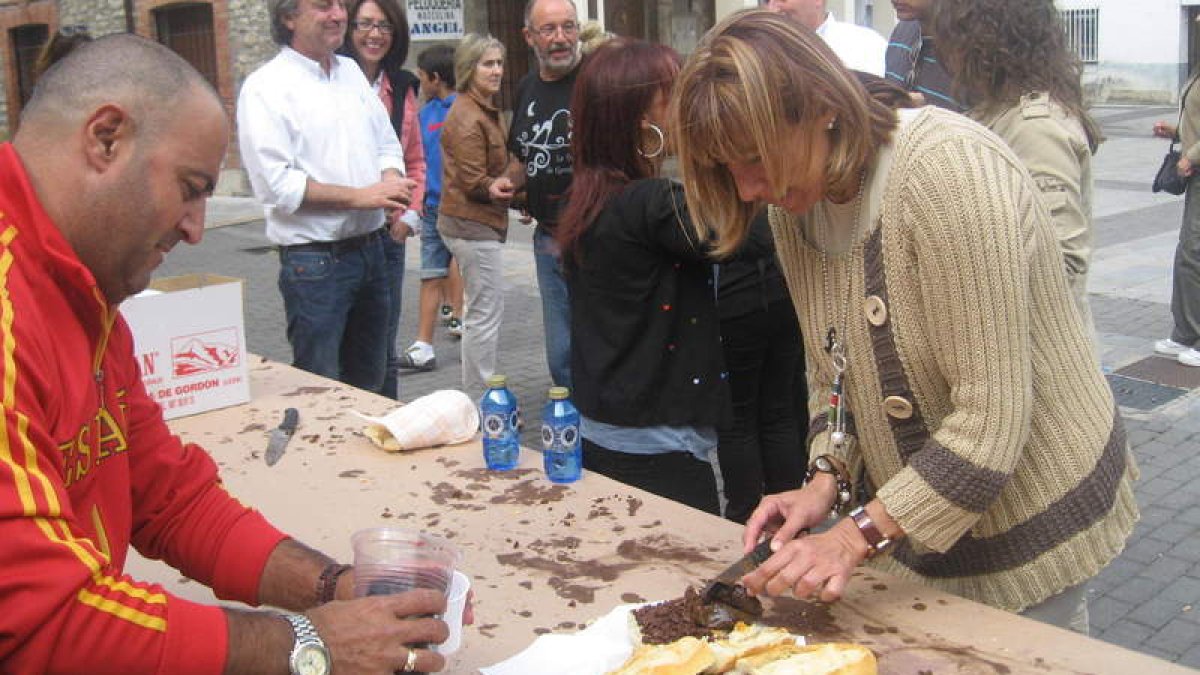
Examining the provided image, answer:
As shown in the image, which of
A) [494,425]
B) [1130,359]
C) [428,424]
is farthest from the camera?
[1130,359]

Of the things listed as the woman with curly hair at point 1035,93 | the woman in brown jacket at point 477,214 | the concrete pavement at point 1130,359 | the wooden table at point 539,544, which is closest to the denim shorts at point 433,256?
the concrete pavement at point 1130,359

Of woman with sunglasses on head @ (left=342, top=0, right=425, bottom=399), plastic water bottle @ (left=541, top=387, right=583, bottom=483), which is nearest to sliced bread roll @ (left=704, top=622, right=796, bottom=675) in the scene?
plastic water bottle @ (left=541, top=387, right=583, bottom=483)

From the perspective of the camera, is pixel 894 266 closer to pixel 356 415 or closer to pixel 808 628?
pixel 808 628

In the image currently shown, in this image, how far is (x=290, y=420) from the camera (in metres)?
3.17

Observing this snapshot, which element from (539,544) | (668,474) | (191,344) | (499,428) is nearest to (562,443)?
(499,428)

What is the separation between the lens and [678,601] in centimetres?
201

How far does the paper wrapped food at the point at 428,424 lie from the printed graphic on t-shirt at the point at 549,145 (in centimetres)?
193

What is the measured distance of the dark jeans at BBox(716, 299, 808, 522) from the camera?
13.4ft

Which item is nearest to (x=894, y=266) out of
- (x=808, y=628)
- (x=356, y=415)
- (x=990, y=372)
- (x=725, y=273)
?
(x=990, y=372)

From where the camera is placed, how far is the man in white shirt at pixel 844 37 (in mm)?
4820

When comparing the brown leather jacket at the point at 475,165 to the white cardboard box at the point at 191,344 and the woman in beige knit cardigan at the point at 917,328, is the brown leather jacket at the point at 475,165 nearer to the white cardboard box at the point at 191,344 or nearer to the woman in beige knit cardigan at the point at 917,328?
the white cardboard box at the point at 191,344

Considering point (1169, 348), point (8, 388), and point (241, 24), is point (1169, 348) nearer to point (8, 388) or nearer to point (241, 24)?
point (8, 388)

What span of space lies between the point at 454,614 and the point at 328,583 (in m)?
0.26

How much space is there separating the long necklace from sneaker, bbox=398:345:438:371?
5080 mm
